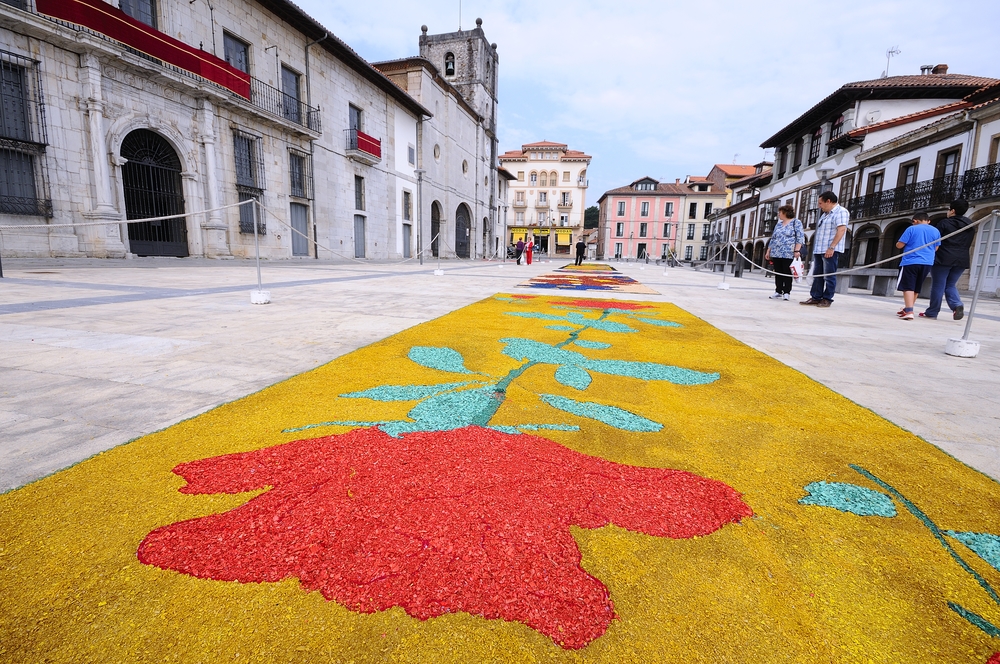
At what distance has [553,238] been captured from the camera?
53250 mm

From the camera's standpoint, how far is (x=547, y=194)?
5344 cm

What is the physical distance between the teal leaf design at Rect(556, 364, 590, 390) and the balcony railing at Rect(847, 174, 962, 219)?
64.6 feet

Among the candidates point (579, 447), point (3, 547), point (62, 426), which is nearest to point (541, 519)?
point (579, 447)

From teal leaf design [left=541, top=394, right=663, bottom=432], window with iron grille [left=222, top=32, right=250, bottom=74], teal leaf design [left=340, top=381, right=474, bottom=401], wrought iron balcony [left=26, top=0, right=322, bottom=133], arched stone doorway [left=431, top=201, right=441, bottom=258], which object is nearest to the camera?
teal leaf design [left=541, top=394, right=663, bottom=432]

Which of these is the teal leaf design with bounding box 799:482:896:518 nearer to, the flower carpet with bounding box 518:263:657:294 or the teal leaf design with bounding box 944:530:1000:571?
the teal leaf design with bounding box 944:530:1000:571

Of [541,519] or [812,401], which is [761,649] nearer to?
[541,519]

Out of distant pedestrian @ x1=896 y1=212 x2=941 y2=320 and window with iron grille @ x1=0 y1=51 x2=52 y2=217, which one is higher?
window with iron grille @ x1=0 y1=51 x2=52 y2=217

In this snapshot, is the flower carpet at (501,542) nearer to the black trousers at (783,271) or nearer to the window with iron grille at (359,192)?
the black trousers at (783,271)

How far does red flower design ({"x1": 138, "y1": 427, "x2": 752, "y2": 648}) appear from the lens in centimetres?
96

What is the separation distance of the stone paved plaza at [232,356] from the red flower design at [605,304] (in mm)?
721

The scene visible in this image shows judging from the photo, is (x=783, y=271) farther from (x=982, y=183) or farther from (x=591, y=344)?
(x=982, y=183)

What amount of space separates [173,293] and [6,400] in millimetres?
4430

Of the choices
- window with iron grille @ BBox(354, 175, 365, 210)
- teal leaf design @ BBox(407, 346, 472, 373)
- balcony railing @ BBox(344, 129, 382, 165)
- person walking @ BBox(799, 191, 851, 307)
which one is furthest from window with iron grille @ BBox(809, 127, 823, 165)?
teal leaf design @ BBox(407, 346, 472, 373)

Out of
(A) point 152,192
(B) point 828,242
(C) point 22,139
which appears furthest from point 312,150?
(B) point 828,242
